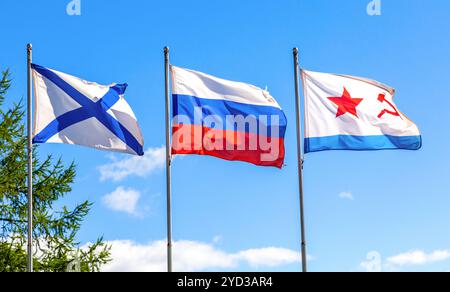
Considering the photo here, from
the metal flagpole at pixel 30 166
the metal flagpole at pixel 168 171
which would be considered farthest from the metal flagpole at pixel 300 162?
the metal flagpole at pixel 30 166

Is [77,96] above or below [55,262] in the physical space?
above

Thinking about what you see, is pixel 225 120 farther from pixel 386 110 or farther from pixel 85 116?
pixel 386 110

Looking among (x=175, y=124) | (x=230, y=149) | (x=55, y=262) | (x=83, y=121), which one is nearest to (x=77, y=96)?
(x=83, y=121)

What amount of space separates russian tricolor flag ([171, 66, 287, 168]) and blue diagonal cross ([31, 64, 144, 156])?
142 cm

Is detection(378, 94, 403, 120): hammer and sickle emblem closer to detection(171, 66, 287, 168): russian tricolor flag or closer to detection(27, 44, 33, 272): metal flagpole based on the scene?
detection(171, 66, 287, 168): russian tricolor flag

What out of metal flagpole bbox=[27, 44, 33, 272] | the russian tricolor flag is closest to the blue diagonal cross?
metal flagpole bbox=[27, 44, 33, 272]

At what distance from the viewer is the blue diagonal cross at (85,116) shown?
71.2 feet

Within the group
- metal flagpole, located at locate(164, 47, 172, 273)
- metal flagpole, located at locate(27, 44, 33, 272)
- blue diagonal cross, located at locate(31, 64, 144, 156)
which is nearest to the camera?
metal flagpole, located at locate(164, 47, 172, 273)

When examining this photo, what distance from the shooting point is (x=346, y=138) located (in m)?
21.9

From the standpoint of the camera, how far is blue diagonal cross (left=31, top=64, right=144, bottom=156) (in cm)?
2169

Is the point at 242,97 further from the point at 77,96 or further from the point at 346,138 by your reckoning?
the point at 77,96
